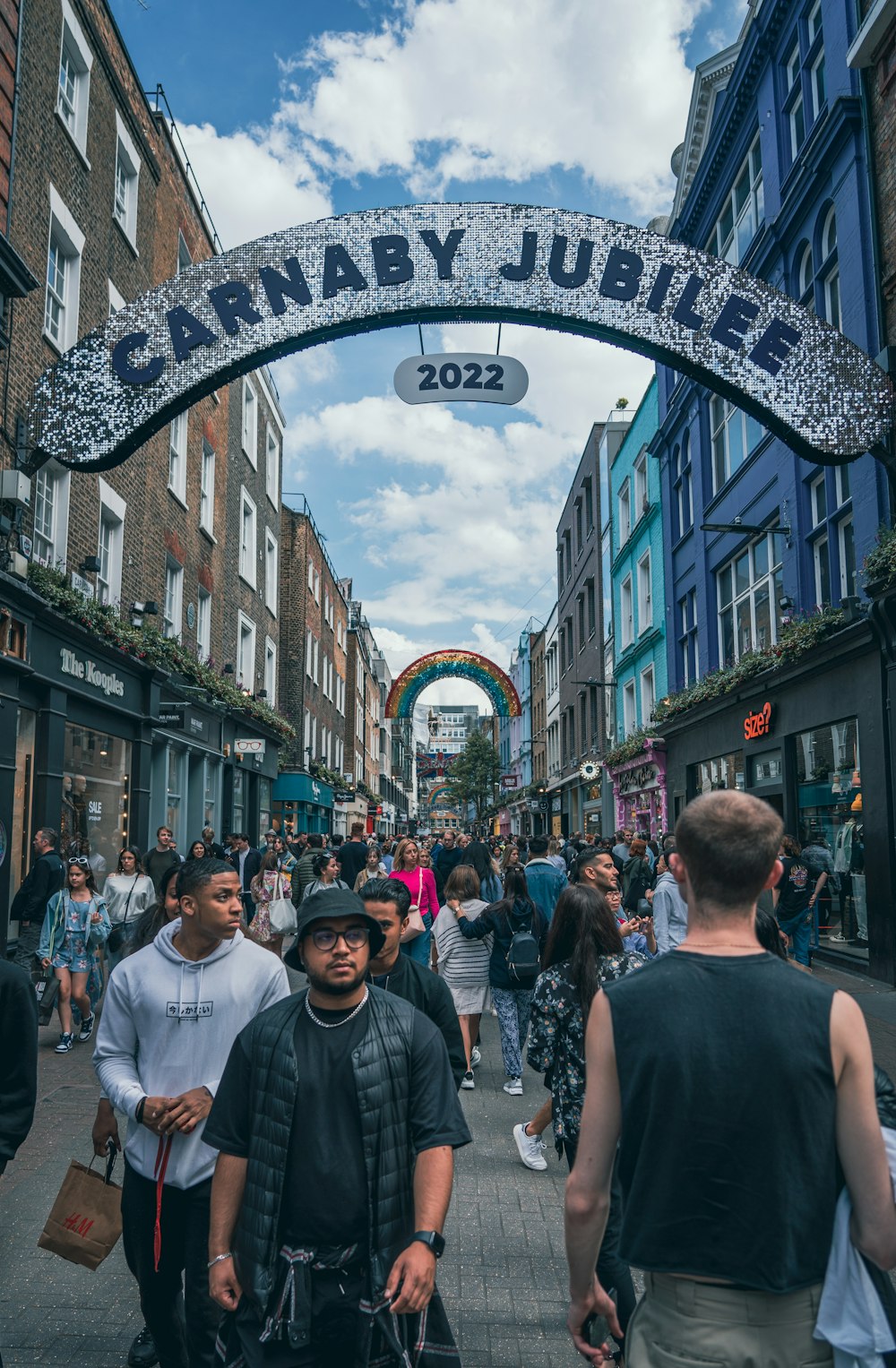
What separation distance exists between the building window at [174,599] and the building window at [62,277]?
5.93m

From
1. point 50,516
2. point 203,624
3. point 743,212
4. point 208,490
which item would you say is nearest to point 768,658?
point 743,212

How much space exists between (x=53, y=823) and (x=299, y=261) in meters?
7.41

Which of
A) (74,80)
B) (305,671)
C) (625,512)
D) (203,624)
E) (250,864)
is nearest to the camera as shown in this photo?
(74,80)

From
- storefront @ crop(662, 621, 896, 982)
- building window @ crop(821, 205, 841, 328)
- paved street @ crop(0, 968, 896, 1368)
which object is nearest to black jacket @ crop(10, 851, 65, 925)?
paved street @ crop(0, 968, 896, 1368)

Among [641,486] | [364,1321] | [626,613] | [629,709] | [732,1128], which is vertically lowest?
[364,1321]

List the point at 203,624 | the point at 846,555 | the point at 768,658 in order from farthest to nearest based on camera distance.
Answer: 1. the point at 203,624
2. the point at 768,658
3. the point at 846,555

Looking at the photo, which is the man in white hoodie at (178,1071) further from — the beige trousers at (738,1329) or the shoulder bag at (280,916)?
the shoulder bag at (280,916)

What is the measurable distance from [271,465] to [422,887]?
22570 mm

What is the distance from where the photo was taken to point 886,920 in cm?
1239

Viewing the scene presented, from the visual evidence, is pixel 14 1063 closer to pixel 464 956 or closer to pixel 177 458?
pixel 464 956

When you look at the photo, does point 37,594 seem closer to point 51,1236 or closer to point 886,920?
point 51,1236

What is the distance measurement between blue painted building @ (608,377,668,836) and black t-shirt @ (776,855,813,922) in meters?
13.3

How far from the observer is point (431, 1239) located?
2.66m

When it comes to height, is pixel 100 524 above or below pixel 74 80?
below
